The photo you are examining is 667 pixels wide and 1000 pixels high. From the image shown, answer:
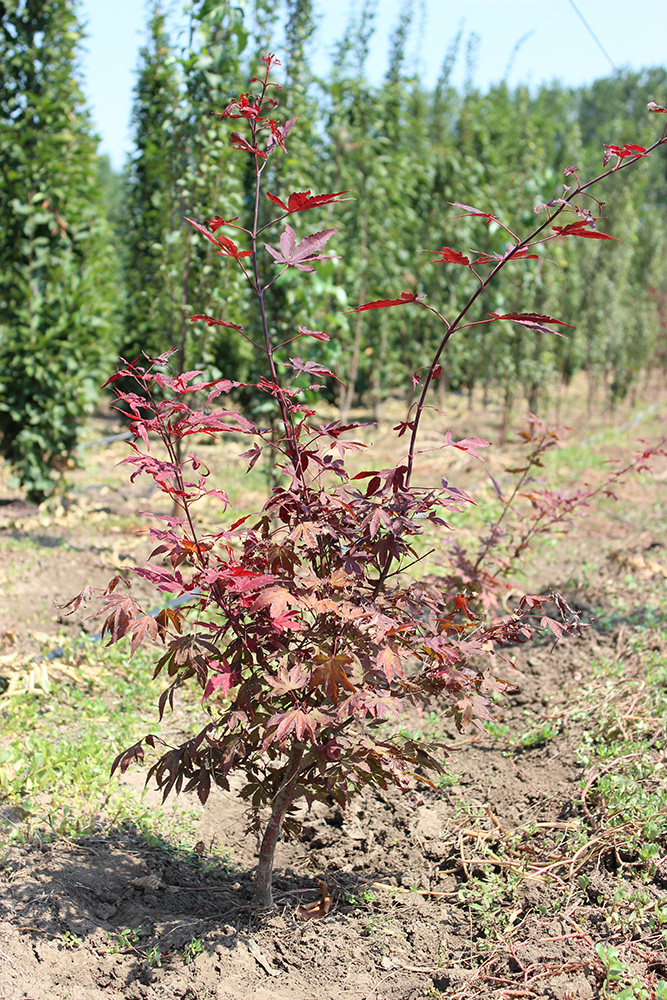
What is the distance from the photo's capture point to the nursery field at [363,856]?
2.00 metres

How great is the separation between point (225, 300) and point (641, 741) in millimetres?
4101

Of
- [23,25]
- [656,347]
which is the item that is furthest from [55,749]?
[656,347]

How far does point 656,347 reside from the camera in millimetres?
18156

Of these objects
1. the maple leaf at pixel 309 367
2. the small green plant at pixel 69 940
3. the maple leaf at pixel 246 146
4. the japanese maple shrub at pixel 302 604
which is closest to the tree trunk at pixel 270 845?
the japanese maple shrub at pixel 302 604

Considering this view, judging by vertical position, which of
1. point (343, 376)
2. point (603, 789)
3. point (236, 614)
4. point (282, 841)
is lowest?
point (282, 841)

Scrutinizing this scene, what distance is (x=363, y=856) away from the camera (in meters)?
2.54

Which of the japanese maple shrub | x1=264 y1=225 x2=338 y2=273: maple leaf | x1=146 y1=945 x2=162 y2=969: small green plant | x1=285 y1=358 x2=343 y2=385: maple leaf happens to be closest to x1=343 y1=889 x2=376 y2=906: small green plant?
the japanese maple shrub

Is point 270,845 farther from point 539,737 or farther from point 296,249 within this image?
point 296,249

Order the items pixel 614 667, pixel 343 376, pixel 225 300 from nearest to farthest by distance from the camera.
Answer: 1. pixel 614 667
2. pixel 225 300
3. pixel 343 376

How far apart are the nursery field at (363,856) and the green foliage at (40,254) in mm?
2842

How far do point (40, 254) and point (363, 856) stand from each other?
5505 mm

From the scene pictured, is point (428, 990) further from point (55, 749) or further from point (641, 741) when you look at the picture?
point (55, 749)

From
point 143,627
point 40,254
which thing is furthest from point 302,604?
point 40,254

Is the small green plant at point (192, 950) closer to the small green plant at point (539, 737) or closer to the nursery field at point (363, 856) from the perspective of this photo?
the nursery field at point (363, 856)
